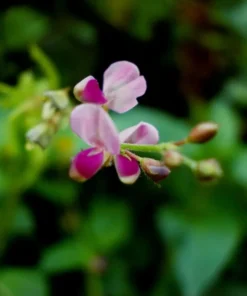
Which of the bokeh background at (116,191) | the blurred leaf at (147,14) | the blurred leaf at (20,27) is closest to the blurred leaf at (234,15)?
the bokeh background at (116,191)

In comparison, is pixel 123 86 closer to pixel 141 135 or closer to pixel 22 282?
pixel 141 135

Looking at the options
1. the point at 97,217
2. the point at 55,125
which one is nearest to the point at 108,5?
the point at 97,217

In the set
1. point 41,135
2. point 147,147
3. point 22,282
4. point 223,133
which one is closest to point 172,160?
point 147,147

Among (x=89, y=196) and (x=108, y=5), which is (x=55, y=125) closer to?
(x=89, y=196)

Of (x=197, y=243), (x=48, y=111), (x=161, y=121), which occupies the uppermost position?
(x=48, y=111)

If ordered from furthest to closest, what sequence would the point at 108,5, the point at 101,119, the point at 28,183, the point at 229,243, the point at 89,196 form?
the point at 108,5 → the point at 89,196 → the point at 229,243 → the point at 28,183 → the point at 101,119

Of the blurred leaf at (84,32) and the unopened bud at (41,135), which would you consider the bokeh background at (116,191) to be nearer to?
the blurred leaf at (84,32)
